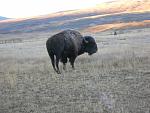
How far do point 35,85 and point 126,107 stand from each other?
5627 mm

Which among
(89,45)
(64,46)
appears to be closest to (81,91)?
(64,46)

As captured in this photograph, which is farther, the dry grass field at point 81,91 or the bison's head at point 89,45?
the bison's head at point 89,45

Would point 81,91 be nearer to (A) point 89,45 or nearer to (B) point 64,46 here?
(B) point 64,46

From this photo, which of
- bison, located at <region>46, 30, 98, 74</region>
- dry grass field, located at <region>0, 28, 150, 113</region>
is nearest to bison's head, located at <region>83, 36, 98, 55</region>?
bison, located at <region>46, 30, 98, 74</region>

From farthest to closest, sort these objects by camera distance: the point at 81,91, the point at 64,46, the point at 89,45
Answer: the point at 89,45, the point at 64,46, the point at 81,91

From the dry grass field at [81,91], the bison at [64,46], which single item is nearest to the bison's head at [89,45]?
the bison at [64,46]

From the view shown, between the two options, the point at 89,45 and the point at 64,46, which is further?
the point at 89,45

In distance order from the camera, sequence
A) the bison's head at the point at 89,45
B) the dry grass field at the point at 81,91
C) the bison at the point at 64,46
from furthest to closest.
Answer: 1. the bison's head at the point at 89,45
2. the bison at the point at 64,46
3. the dry grass field at the point at 81,91

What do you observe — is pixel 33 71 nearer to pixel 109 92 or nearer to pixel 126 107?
pixel 109 92

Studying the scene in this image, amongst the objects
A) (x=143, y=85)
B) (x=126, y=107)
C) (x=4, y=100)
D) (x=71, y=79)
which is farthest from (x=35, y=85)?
(x=126, y=107)

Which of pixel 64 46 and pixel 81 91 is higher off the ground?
pixel 64 46

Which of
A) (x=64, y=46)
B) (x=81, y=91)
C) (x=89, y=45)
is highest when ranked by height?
(x=64, y=46)

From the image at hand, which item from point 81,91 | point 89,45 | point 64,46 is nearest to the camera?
point 81,91

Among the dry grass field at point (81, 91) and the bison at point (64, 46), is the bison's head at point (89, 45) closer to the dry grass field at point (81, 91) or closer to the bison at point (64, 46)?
the bison at point (64, 46)
